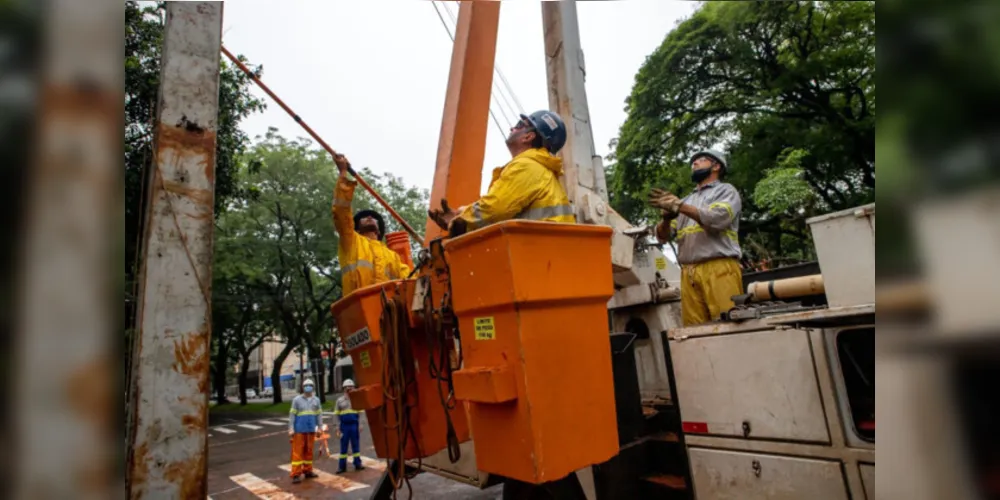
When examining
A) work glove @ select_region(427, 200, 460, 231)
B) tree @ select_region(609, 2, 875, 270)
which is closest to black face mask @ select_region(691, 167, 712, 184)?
work glove @ select_region(427, 200, 460, 231)

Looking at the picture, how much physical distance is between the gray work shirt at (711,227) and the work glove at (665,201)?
169 millimetres

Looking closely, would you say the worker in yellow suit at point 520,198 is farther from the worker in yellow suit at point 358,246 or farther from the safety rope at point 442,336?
the worker in yellow suit at point 358,246

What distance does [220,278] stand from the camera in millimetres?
18781

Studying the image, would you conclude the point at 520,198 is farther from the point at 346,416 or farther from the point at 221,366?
the point at 221,366

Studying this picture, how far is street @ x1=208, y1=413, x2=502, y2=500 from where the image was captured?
614cm

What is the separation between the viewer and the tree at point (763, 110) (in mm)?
8016

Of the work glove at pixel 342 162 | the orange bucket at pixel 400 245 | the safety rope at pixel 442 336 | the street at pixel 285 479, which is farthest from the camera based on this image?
the street at pixel 285 479

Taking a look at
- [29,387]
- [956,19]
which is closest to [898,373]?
[956,19]

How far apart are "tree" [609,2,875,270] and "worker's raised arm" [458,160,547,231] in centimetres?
499

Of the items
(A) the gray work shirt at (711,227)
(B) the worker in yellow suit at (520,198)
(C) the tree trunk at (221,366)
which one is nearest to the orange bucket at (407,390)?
(B) the worker in yellow suit at (520,198)

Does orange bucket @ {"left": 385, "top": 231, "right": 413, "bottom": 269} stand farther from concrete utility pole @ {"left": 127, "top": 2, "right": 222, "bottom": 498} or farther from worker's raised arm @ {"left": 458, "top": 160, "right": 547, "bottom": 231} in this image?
concrete utility pole @ {"left": 127, "top": 2, "right": 222, "bottom": 498}

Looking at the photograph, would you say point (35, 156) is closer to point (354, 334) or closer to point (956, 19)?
point (956, 19)

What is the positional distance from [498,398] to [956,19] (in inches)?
68.8

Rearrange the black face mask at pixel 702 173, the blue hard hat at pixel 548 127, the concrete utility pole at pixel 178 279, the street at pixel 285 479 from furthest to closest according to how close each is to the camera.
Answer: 1. the street at pixel 285 479
2. the black face mask at pixel 702 173
3. the blue hard hat at pixel 548 127
4. the concrete utility pole at pixel 178 279
